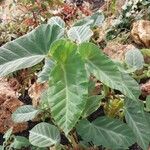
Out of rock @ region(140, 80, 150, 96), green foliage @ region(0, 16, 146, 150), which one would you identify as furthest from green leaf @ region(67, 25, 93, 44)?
rock @ region(140, 80, 150, 96)

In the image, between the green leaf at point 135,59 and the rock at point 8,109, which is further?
the rock at point 8,109

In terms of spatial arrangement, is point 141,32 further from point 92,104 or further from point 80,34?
point 92,104

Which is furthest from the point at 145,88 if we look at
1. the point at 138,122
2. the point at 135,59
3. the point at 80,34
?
the point at 80,34

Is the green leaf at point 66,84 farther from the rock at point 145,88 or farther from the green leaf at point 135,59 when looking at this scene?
the rock at point 145,88

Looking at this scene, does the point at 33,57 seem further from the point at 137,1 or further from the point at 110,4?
the point at 110,4

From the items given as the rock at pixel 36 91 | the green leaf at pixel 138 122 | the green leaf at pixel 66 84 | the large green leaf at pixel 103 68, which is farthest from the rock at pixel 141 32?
the green leaf at pixel 66 84

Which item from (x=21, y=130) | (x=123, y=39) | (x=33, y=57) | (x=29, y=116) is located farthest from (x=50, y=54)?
(x=123, y=39)

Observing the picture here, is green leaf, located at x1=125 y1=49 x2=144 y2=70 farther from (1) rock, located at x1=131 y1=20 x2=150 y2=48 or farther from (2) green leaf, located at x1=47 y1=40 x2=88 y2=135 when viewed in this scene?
(1) rock, located at x1=131 y1=20 x2=150 y2=48
